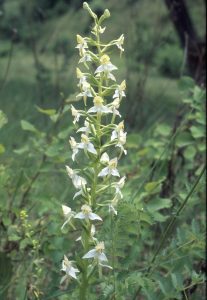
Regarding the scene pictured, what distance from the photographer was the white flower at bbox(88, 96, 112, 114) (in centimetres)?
166

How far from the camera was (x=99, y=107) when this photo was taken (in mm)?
1671

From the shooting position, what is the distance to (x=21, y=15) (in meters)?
8.90

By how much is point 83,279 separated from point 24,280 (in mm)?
722

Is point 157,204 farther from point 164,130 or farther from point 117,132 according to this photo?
point 164,130

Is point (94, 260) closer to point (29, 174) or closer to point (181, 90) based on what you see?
point (29, 174)

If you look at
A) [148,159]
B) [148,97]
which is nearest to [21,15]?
[148,97]

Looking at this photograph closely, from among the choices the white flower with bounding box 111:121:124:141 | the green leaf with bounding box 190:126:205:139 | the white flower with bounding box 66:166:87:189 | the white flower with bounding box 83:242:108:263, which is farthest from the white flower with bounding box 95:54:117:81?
the green leaf with bounding box 190:126:205:139

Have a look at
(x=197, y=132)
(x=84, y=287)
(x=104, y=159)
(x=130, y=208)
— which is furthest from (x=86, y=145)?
(x=197, y=132)

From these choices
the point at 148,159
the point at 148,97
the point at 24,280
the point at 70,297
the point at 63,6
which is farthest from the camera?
the point at 63,6

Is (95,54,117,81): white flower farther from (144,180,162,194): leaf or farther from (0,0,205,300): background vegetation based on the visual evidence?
(144,180,162,194): leaf

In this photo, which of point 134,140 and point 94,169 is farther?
point 134,140

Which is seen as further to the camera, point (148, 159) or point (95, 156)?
point (148, 159)

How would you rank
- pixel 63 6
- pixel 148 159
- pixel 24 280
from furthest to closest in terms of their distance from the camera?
pixel 63 6 < pixel 148 159 < pixel 24 280

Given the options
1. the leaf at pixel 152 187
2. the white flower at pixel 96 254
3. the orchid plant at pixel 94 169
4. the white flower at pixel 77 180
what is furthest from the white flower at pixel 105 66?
the leaf at pixel 152 187
